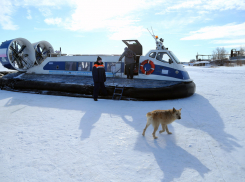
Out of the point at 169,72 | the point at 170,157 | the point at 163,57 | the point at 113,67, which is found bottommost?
the point at 170,157

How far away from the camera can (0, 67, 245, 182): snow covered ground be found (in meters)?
2.18

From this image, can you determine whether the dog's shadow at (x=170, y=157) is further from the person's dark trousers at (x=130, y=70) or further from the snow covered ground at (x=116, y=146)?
the person's dark trousers at (x=130, y=70)

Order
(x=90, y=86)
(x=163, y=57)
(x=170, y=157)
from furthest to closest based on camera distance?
(x=163, y=57), (x=90, y=86), (x=170, y=157)

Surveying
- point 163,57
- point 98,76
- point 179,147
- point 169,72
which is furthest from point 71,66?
point 179,147

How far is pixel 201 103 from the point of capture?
18.1 ft

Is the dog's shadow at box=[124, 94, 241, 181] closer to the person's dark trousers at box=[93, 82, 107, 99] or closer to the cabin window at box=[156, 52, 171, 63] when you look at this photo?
the person's dark trousers at box=[93, 82, 107, 99]

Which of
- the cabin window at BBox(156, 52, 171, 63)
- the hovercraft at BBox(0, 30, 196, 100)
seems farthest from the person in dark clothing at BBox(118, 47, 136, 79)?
the cabin window at BBox(156, 52, 171, 63)

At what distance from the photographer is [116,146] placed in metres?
2.85

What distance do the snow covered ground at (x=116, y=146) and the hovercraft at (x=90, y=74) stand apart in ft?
3.85

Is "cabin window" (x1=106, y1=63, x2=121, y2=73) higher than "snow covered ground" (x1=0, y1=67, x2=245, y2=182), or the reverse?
"cabin window" (x1=106, y1=63, x2=121, y2=73)

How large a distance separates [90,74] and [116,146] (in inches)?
203

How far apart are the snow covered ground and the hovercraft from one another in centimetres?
117

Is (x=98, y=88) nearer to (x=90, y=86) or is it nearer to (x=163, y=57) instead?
(x=90, y=86)

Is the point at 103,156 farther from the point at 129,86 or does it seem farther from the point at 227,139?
the point at 129,86
